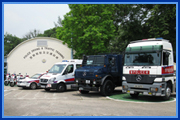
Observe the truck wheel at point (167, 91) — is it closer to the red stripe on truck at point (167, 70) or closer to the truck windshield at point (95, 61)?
the red stripe on truck at point (167, 70)

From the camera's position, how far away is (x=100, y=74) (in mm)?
11961

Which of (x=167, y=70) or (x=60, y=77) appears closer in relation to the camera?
(x=167, y=70)

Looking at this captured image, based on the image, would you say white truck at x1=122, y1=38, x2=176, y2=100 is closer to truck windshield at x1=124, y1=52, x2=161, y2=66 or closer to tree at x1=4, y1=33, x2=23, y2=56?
truck windshield at x1=124, y1=52, x2=161, y2=66

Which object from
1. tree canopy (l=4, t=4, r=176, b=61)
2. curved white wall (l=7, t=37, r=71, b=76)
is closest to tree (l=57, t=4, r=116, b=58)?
tree canopy (l=4, t=4, r=176, b=61)

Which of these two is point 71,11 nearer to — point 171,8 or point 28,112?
point 171,8

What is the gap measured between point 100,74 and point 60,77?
3.69 metres

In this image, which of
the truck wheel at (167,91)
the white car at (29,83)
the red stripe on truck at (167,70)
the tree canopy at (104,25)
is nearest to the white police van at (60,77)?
the white car at (29,83)

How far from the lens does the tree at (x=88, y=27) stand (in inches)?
779

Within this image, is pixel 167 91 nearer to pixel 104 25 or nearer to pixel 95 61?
pixel 95 61

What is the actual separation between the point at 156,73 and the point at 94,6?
492 inches

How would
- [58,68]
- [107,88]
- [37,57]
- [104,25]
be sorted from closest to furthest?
1. [107,88]
2. [58,68]
3. [104,25]
4. [37,57]

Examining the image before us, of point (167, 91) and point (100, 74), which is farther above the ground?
point (100, 74)

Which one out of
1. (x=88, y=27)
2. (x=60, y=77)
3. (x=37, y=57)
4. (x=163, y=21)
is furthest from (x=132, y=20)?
(x=37, y=57)

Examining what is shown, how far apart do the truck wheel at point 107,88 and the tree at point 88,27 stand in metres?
8.02
